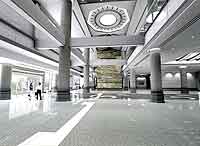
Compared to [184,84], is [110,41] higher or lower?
higher

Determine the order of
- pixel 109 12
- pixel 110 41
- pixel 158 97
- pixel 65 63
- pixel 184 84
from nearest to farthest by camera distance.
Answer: pixel 158 97
pixel 65 63
pixel 110 41
pixel 109 12
pixel 184 84

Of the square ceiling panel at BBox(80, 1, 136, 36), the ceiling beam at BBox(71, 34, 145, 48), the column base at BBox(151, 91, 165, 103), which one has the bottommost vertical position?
the column base at BBox(151, 91, 165, 103)

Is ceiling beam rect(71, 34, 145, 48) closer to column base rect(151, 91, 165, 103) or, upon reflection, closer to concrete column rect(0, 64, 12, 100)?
column base rect(151, 91, 165, 103)

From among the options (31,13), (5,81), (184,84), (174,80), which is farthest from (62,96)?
(174,80)

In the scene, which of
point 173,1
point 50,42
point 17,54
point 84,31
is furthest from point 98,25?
point 173,1

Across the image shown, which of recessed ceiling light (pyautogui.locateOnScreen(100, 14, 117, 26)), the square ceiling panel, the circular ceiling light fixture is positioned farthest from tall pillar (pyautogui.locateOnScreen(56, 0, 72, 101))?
recessed ceiling light (pyautogui.locateOnScreen(100, 14, 117, 26))

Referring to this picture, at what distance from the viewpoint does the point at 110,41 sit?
11477 mm

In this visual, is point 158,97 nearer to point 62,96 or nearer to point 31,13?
point 62,96

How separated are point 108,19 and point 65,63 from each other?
21.5ft

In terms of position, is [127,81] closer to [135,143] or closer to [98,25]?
[98,25]

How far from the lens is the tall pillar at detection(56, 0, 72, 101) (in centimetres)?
1068

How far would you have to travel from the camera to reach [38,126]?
4160 millimetres

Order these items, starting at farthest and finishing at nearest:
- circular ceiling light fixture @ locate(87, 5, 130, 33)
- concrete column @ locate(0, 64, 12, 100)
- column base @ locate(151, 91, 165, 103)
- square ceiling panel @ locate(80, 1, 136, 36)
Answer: circular ceiling light fixture @ locate(87, 5, 130, 33)
square ceiling panel @ locate(80, 1, 136, 36)
concrete column @ locate(0, 64, 12, 100)
column base @ locate(151, 91, 165, 103)

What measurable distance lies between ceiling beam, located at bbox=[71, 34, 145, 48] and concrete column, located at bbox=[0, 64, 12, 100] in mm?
6688
